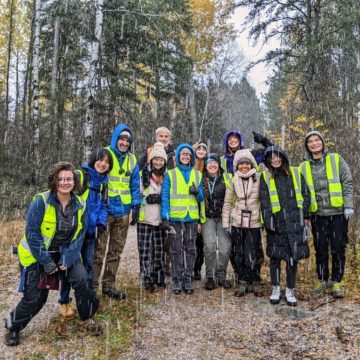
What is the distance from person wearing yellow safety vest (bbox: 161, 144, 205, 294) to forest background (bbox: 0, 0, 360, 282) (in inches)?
130

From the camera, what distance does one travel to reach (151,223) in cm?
553

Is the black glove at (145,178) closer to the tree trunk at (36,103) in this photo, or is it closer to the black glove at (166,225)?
the black glove at (166,225)

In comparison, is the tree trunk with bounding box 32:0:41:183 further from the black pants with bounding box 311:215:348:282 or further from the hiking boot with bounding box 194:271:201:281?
the black pants with bounding box 311:215:348:282

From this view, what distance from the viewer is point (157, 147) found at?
5.63 meters

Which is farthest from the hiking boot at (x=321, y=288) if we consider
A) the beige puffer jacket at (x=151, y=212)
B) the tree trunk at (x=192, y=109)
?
the tree trunk at (x=192, y=109)

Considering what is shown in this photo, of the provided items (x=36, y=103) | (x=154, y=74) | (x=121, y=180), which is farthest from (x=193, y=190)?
(x=154, y=74)

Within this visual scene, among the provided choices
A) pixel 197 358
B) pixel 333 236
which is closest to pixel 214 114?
pixel 333 236

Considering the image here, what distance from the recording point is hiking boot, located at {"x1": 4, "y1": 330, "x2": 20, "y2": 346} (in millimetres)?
3934

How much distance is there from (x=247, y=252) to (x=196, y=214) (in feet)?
3.08

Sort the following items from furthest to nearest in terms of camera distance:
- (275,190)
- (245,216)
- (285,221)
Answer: (245,216)
(275,190)
(285,221)

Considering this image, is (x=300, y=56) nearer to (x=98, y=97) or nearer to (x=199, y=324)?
(x=98, y=97)

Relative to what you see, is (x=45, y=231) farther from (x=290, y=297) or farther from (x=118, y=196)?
(x=290, y=297)

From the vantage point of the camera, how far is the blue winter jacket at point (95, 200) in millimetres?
4625

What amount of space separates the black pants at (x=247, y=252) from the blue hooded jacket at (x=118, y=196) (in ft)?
5.12
